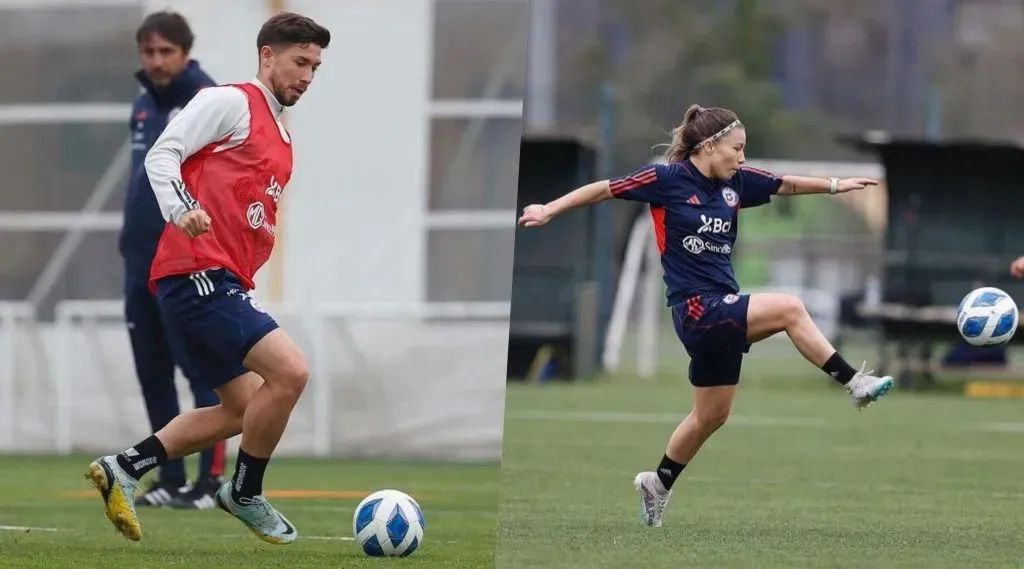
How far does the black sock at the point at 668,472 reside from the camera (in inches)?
282

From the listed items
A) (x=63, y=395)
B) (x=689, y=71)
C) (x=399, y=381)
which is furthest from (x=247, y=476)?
(x=689, y=71)

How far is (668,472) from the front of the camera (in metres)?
7.19

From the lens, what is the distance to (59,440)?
12.4 m

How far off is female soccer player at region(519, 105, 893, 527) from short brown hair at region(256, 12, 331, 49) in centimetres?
122

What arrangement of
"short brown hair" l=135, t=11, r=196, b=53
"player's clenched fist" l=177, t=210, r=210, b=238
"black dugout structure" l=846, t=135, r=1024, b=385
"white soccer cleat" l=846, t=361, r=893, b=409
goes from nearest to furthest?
"player's clenched fist" l=177, t=210, r=210, b=238
"white soccer cleat" l=846, t=361, r=893, b=409
"short brown hair" l=135, t=11, r=196, b=53
"black dugout structure" l=846, t=135, r=1024, b=385

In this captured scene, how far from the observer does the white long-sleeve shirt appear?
593 centimetres

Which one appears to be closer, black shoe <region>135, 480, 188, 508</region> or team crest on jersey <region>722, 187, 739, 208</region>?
team crest on jersey <region>722, 187, 739, 208</region>

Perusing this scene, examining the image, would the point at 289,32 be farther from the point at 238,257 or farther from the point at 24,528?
the point at 24,528

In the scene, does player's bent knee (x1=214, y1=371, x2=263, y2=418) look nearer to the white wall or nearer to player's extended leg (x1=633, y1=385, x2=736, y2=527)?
player's extended leg (x1=633, y1=385, x2=736, y2=527)

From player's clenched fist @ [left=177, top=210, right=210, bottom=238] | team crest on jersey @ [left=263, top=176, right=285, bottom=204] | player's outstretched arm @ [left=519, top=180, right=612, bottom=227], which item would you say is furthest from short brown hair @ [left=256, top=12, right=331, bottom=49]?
player's outstretched arm @ [left=519, top=180, right=612, bottom=227]

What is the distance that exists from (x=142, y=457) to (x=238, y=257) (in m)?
0.82

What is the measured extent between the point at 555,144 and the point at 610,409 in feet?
20.3

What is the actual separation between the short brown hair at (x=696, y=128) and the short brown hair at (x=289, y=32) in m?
1.67

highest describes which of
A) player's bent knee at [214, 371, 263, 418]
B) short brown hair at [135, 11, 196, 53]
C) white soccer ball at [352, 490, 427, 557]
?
Result: short brown hair at [135, 11, 196, 53]
